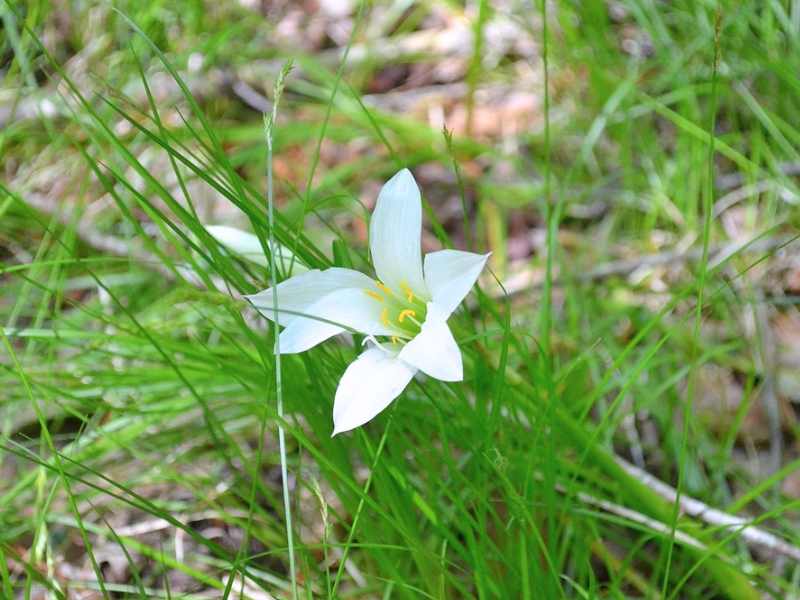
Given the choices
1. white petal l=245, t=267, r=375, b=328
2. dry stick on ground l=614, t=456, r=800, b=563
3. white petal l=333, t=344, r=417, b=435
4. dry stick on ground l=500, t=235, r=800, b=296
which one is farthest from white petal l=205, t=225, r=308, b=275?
dry stick on ground l=500, t=235, r=800, b=296

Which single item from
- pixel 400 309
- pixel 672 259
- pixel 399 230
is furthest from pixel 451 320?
pixel 672 259

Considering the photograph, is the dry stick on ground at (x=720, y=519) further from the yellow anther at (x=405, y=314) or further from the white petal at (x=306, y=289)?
the white petal at (x=306, y=289)

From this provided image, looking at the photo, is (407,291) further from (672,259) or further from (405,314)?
(672,259)

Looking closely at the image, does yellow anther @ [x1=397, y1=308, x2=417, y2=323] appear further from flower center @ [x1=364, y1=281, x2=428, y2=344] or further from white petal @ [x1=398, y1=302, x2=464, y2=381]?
white petal @ [x1=398, y1=302, x2=464, y2=381]

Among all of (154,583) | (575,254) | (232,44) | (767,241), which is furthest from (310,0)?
(154,583)

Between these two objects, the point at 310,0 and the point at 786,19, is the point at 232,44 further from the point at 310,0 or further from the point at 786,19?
the point at 786,19

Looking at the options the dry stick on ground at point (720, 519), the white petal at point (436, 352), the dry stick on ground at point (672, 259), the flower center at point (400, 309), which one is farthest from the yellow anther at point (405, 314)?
the dry stick on ground at point (672, 259)

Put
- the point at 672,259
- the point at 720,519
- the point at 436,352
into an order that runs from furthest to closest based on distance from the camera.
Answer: the point at 672,259 < the point at 720,519 < the point at 436,352
